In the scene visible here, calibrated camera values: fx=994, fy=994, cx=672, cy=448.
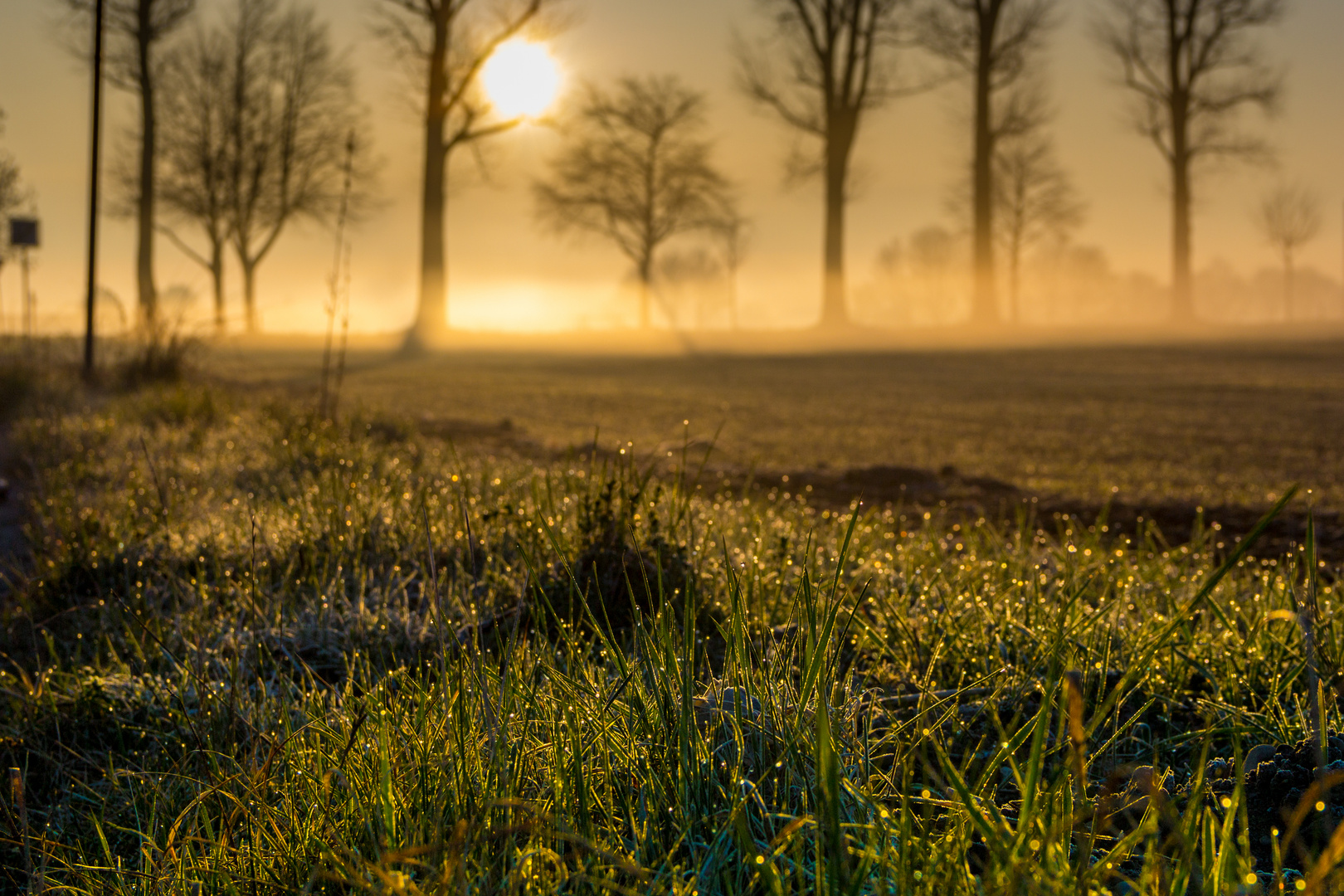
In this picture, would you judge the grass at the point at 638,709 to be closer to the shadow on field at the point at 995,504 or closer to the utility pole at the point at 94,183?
the shadow on field at the point at 995,504

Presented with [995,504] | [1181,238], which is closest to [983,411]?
[995,504]

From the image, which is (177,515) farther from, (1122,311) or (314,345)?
(1122,311)

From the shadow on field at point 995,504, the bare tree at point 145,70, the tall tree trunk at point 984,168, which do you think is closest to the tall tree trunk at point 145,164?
the bare tree at point 145,70

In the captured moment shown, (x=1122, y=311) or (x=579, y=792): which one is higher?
(x=1122, y=311)

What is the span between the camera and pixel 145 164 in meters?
28.5

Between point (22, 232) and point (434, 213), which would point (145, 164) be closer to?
point (434, 213)

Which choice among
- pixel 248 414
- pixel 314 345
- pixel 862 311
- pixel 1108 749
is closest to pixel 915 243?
pixel 862 311

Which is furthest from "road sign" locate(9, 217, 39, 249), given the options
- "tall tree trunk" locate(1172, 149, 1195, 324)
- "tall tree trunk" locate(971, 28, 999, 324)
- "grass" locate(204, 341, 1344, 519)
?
"tall tree trunk" locate(1172, 149, 1195, 324)

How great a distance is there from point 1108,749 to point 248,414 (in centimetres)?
725

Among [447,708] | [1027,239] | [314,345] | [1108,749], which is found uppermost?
[1027,239]

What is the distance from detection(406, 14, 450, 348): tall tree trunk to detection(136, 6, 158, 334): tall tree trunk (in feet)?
22.4

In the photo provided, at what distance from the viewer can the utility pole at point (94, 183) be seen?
12.1m

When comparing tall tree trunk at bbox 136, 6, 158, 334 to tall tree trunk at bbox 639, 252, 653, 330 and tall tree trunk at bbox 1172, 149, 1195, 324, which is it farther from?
tall tree trunk at bbox 1172, 149, 1195, 324

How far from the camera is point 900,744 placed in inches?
68.8
